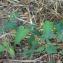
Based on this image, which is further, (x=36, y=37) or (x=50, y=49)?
(x=36, y=37)

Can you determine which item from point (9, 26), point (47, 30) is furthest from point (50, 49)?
point (9, 26)

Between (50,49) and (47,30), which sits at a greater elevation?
(47,30)

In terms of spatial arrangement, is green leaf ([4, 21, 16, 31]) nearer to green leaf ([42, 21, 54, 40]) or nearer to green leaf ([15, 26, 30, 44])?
green leaf ([15, 26, 30, 44])

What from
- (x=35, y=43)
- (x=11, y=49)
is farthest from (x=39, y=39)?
(x=11, y=49)

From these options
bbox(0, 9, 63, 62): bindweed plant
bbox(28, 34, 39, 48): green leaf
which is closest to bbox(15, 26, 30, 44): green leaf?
bbox(0, 9, 63, 62): bindweed plant

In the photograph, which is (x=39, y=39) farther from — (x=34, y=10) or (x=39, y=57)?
(x=34, y=10)

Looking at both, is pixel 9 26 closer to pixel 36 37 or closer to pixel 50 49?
pixel 36 37

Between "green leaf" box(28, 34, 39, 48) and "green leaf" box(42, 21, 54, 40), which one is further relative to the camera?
"green leaf" box(28, 34, 39, 48)

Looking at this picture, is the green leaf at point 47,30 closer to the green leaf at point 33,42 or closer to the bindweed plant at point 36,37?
the bindweed plant at point 36,37

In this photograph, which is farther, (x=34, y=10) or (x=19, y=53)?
(x=34, y=10)

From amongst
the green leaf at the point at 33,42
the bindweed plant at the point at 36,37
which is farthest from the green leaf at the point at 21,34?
the green leaf at the point at 33,42

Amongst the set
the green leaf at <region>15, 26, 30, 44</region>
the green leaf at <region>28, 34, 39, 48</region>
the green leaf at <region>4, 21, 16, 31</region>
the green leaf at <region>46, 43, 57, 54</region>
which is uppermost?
the green leaf at <region>4, 21, 16, 31</region>
